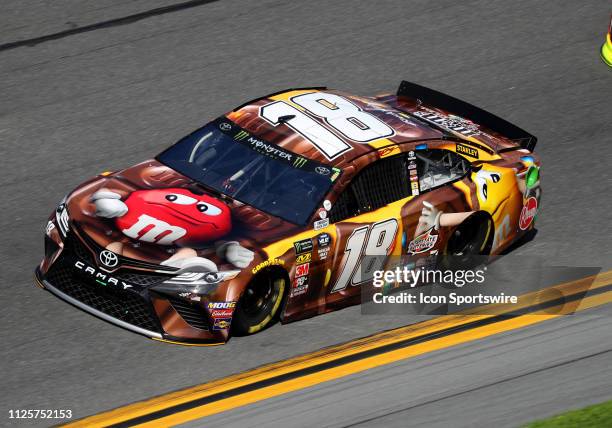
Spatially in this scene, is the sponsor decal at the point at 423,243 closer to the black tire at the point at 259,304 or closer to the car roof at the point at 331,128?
the car roof at the point at 331,128

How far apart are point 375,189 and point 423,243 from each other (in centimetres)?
62

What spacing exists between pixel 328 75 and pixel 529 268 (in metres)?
4.07

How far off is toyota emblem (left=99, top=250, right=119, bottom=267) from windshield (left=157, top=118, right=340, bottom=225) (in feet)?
3.88

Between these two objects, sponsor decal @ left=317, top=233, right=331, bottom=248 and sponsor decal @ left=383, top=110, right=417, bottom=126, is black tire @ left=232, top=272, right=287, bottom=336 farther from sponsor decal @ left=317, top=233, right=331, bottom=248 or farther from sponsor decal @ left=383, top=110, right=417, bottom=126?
sponsor decal @ left=383, top=110, right=417, bottom=126

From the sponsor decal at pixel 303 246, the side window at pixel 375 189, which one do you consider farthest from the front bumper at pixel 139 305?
the side window at pixel 375 189

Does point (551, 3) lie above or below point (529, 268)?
above

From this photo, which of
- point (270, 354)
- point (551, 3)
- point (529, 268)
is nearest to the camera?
point (270, 354)

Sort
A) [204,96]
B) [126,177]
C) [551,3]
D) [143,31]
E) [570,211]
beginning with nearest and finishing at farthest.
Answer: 1. [126,177]
2. [570,211]
3. [204,96]
4. [143,31]
5. [551,3]

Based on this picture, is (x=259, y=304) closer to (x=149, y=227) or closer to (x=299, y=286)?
(x=299, y=286)

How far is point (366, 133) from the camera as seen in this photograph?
371 inches

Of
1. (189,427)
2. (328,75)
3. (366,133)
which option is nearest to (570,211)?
(366,133)

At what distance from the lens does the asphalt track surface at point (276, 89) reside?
7973 millimetres

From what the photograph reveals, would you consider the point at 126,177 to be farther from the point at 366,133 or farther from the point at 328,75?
the point at 328,75

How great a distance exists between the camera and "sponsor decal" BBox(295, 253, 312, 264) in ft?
27.9
